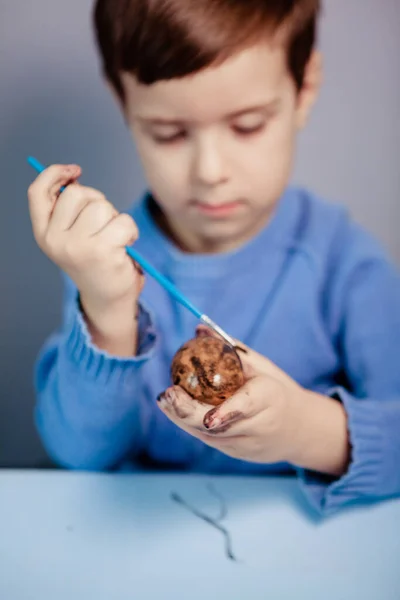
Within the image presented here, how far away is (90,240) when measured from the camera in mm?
520

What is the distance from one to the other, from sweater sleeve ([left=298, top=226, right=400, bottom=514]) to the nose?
0.75ft

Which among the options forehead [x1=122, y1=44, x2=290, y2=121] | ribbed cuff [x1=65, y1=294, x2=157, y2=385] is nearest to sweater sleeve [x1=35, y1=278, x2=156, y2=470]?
ribbed cuff [x1=65, y1=294, x2=157, y2=385]

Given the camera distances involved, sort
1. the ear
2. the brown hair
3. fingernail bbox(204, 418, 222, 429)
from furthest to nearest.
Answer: the ear
the brown hair
fingernail bbox(204, 418, 222, 429)

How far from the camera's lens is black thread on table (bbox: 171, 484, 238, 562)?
56cm

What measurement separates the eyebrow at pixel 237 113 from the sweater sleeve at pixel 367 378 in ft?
0.74

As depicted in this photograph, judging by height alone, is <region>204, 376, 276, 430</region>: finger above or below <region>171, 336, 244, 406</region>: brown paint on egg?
below

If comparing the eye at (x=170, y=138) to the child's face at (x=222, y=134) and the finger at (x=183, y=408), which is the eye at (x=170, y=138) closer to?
the child's face at (x=222, y=134)

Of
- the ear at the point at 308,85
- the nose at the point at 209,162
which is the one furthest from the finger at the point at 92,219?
the ear at the point at 308,85

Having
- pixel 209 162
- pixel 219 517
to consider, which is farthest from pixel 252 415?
pixel 209 162

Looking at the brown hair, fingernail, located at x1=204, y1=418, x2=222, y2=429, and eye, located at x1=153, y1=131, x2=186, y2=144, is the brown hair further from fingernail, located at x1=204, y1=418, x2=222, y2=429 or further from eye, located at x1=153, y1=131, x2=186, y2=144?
fingernail, located at x1=204, y1=418, x2=222, y2=429

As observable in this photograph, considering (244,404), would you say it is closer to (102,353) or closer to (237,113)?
(102,353)

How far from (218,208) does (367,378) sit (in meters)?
0.27

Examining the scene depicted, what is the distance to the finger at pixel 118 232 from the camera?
0.52 metres

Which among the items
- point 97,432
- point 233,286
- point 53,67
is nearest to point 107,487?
point 97,432
